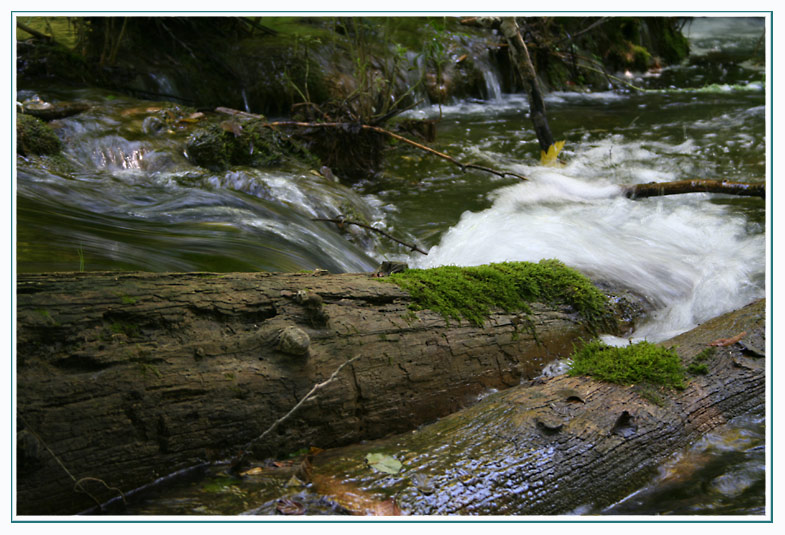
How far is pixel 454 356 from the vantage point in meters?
3.00

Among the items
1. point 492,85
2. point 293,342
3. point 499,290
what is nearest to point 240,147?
point 499,290

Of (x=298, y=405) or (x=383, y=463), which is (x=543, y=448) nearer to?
(x=383, y=463)

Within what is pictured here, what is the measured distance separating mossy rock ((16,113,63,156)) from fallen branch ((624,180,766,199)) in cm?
625

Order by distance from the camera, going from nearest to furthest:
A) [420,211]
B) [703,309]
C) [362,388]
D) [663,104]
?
1. [362,388]
2. [703,309]
3. [420,211]
4. [663,104]

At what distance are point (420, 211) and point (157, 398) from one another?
506 cm

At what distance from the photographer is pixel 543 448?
7.97ft

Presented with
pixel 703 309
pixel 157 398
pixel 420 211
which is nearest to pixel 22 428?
pixel 157 398

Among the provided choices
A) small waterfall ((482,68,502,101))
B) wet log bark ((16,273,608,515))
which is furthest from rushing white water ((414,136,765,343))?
small waterfall ((482,68,502,101))

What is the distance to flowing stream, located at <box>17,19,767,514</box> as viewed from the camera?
3.44m

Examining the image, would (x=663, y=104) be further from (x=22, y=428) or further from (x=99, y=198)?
(x=22, y=428)

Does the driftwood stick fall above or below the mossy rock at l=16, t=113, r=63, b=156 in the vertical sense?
below

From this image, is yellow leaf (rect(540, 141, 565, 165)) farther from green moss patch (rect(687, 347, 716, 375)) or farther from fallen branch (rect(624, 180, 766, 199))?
green moss patch (rect(687, 347, 716, 375))

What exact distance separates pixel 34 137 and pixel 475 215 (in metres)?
4.60

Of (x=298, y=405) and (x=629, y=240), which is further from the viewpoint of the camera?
(x=629, y=240)
